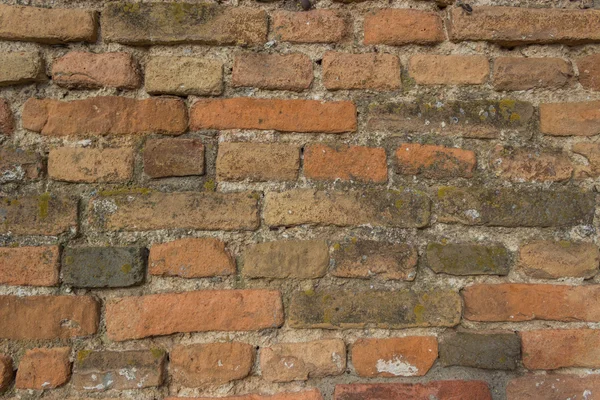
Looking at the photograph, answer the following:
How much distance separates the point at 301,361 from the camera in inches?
41.4

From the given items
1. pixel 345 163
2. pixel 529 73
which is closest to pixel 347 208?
pixel 345 163

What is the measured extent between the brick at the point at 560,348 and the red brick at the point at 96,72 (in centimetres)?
109

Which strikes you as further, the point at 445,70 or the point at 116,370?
the point at 445,70

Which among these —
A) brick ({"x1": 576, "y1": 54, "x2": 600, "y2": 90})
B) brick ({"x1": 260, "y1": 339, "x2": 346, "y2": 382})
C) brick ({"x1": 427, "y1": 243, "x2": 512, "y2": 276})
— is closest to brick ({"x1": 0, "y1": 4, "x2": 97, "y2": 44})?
brick ({"x1": 260, "y1": 339, "x2": 346, "y2": 382})

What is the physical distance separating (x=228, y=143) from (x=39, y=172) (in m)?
0.44

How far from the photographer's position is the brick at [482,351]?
1062 mm

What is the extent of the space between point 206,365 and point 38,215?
1.67ft

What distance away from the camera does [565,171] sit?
1116 millimetres

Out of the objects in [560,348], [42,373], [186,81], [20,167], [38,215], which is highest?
[186,81]

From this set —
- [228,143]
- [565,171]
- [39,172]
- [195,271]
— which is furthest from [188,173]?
[565,171]

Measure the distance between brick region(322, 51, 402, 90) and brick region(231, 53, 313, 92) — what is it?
5 centimetres

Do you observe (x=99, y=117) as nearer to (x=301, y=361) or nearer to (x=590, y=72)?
(x=301, y=361)

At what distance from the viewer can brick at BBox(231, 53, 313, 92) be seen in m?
1.11

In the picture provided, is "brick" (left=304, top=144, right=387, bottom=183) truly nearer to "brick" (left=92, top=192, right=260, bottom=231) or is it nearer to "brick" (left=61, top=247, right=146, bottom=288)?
"brick" (left=92, top=192, right=260, bottom=231)
